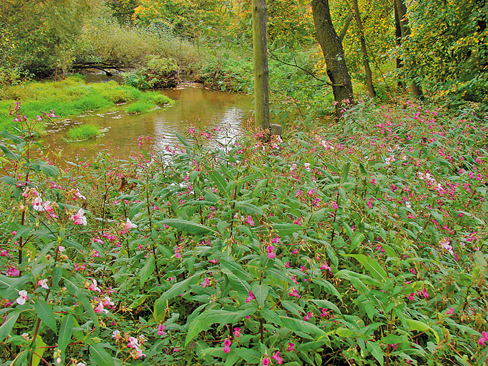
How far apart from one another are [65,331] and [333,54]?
21.2 feet

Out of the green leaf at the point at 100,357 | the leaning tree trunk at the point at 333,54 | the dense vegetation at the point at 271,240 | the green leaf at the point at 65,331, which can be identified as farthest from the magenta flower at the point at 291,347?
the leaning tree trunk at the point at 333,54

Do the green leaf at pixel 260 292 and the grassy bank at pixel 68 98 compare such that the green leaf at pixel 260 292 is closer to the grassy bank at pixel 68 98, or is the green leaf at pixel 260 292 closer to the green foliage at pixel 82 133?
the green foliage at pixel 82 133

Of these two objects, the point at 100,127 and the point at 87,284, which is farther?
the point at 100,127

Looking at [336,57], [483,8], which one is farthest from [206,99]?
[483,8]

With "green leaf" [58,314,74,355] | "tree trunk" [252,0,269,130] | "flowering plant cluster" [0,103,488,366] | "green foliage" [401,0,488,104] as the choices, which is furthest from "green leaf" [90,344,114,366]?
"green foliage" [401,0,488,104]

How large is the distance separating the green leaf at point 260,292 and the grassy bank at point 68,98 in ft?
31.4

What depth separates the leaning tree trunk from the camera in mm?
6027

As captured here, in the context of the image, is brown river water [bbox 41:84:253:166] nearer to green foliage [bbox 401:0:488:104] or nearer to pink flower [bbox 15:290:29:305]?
green foliage [bbox 401:0:488:104]

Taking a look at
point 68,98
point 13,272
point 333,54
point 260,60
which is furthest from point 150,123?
point 13,272

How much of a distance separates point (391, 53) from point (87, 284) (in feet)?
21.4

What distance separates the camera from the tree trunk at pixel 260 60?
3754mm

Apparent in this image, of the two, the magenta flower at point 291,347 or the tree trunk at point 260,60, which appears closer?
the magenta flower at point 291,347

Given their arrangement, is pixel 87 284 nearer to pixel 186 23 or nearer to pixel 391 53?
pixel 391 53

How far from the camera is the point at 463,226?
2.22m
